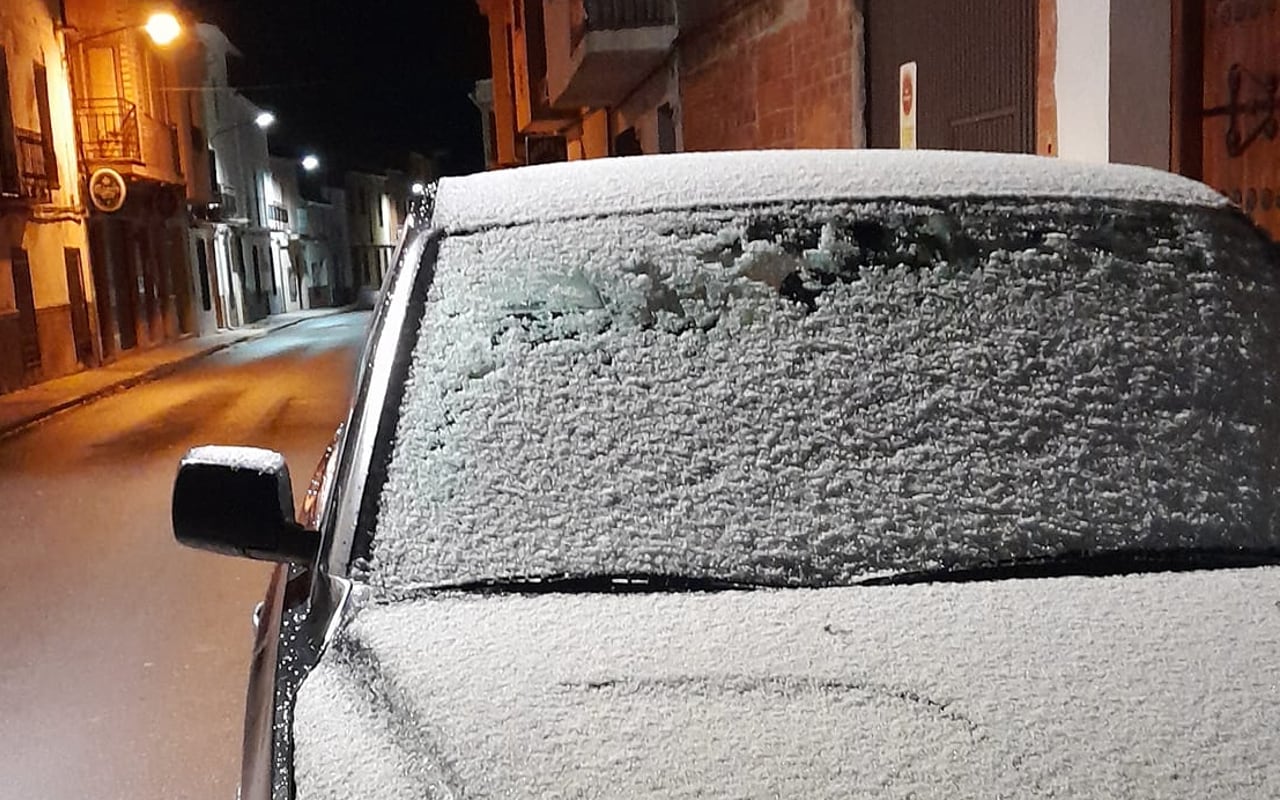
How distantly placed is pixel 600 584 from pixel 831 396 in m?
0.51

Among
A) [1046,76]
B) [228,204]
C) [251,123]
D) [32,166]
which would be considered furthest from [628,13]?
[251,123]

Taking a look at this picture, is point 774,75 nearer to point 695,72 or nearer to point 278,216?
point 695,72

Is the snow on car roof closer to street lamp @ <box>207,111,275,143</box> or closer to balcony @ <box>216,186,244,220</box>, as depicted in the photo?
balcony @ <box>216,186,244,220</box>

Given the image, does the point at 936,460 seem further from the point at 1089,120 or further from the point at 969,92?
the point at 969,92

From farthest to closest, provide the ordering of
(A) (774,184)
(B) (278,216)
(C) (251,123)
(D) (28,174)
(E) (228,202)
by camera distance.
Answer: (B) (278,216)
(C) (251,123)
(E) (228,202)
(D) (28,174)
(A) (774,184)

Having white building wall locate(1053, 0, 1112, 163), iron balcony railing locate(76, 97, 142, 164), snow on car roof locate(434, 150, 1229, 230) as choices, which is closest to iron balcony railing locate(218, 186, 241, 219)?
iron balcony railing locate(76, 97, 142, 164)

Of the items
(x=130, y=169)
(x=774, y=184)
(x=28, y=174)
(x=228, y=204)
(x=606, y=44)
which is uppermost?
(x=606, y=44)

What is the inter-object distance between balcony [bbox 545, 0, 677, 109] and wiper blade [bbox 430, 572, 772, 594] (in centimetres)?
1372

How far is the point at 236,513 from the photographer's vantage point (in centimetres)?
199

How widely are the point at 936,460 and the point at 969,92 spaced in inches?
263

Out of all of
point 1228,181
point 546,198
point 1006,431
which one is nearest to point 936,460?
point 1006,431

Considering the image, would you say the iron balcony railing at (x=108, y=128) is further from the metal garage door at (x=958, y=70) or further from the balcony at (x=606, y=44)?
the metal garage door at (x=958, y=70)

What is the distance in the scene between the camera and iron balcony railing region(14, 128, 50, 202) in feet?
66.2

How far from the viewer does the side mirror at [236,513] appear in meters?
1.99
